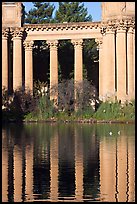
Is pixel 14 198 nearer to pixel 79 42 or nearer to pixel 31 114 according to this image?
pixel 31 114

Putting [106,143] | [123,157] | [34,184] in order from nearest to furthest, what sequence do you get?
[34,184] → [123,157] → [106,143]

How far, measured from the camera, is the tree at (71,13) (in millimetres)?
86562

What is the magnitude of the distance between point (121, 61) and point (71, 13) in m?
28.5

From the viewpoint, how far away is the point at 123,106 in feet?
202

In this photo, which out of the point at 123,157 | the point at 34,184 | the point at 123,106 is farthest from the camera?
the point at 123,106

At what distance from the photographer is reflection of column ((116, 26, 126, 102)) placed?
63562mm

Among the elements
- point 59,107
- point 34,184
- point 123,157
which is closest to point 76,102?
point 59,107

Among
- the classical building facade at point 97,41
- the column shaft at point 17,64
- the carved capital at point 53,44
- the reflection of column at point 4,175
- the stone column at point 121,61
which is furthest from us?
the column shaft at point 17,64

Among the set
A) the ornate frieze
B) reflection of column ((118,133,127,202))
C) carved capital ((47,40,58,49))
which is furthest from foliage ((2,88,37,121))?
reflection of column ((118,133,127,202))

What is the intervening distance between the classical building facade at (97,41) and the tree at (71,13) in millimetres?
16953

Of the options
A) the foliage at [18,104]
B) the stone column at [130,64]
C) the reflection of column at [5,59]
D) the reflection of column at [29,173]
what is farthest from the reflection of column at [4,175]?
the reflection of column at [5,59]

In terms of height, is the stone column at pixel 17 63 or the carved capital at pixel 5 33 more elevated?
the carved capital at pixel 5 33

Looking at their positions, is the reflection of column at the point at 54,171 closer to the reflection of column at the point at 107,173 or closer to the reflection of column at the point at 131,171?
the reflection of column at the point at 107,173

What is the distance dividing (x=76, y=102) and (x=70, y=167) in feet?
137
